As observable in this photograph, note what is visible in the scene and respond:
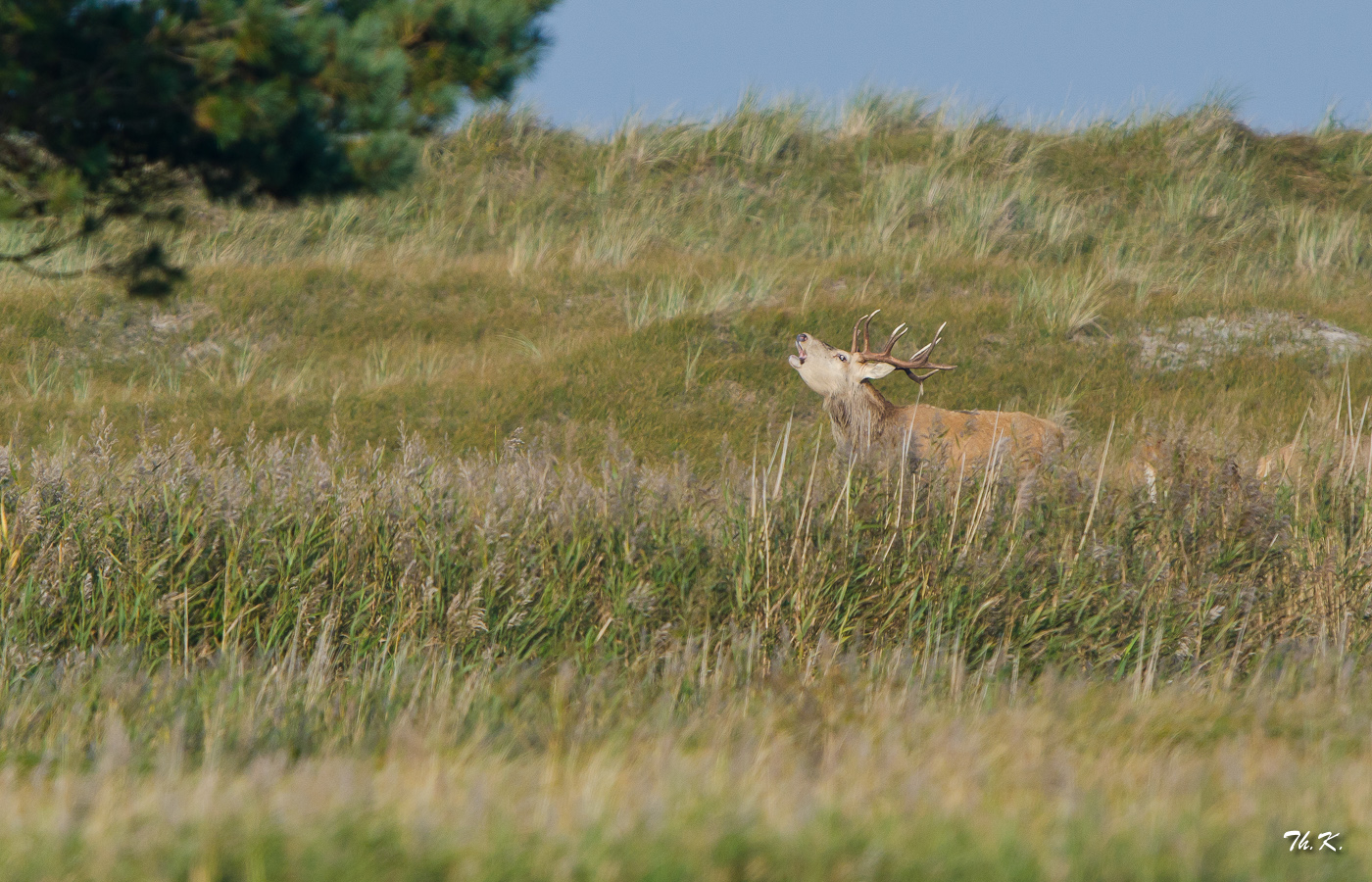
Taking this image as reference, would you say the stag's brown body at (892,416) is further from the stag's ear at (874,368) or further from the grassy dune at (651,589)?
the grassy dune at (651,589)

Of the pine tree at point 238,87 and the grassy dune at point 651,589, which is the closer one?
the grassy dune at point 651,589

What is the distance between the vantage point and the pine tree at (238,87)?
13.2 feet

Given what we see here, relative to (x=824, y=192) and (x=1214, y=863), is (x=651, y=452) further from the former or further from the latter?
(x=824, y=192)

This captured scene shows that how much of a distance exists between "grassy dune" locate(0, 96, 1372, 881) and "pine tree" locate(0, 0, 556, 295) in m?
1.76

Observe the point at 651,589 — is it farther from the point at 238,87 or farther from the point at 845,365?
the point at 845,365

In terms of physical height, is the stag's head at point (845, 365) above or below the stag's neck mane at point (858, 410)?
above

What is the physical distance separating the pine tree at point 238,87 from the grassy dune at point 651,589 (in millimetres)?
1758

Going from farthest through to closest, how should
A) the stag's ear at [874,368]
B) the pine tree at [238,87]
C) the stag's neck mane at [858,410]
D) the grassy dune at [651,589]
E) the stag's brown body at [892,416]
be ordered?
the stag's ear at [874,368], the stag's neck mane at [858,410], the stag's brown body at [892,416], the pine tree at [238,87], the grassy dune at [651,589]

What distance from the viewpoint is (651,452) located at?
10602mm

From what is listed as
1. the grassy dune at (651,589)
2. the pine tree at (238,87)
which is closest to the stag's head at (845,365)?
the grassy dune at (651,589)

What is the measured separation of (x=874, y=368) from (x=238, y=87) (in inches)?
232

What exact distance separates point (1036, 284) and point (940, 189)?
492 centimetres

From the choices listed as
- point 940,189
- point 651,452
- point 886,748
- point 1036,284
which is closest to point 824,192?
point 940,189

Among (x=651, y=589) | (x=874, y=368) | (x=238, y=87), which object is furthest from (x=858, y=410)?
(x=238, y=87)
